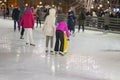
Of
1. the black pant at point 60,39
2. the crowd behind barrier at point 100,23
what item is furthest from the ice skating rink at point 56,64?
the crowd behind barrier at point 100,23

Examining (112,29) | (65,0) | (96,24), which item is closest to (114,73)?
(112,29)

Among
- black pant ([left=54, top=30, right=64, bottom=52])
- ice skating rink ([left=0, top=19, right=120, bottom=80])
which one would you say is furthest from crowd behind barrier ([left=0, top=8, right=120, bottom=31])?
black pant ([left=54, top=30, right=64, bottom=52])

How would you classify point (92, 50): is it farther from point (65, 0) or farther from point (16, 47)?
point (65, 0)

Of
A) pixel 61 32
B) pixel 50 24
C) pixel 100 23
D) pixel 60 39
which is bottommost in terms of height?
pixel 100 23

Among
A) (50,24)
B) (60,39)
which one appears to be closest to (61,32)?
(60,39)

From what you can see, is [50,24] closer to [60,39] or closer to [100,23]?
[60,39]

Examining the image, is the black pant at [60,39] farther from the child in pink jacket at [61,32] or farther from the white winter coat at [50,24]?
the white winter coat at [50,24]

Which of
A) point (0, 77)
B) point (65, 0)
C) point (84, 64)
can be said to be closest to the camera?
point (0, 77)

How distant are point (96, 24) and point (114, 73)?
18402 millimetres

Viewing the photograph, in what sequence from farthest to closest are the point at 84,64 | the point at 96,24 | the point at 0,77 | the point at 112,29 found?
the point at 96,24
the point at 112,29
the point at 84,64
the point at 0,77

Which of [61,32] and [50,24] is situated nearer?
[61,32]

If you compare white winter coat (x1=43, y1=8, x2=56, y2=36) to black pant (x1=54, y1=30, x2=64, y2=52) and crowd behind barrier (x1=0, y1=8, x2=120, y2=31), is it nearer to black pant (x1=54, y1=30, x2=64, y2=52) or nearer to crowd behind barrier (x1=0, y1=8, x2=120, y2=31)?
black pant (x1=54, y1=30, x2=64, y2=52)

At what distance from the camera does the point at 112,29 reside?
2528cm

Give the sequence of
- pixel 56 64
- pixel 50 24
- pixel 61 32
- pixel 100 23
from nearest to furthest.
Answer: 1. pixel 56 64
2. pixel 61 32
3. pixel 50 24
4. pixel 100 23
